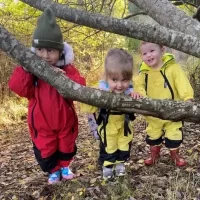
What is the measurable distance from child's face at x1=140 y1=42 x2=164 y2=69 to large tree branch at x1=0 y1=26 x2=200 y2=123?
1.33 m

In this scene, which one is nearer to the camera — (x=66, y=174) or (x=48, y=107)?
(x=48, y=107)

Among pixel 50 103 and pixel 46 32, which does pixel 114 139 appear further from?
pixel 46 32

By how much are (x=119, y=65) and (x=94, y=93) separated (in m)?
0.96

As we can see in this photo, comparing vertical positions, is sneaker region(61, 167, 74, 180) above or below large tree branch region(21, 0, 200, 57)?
below

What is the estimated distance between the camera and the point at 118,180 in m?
3.60

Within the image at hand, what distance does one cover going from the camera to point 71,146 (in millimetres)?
3576

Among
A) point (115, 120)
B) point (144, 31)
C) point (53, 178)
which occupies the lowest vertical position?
point (53, 178)

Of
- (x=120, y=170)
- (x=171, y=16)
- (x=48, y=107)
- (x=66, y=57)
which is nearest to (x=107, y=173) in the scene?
(x=120, y=170)

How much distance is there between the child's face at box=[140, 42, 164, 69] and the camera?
12.0 ft

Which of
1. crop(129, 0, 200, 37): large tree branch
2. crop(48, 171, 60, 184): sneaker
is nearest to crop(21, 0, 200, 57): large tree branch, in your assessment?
crop(129, 0, 200, 37): large tree branch

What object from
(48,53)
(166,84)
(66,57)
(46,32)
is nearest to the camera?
(46,32)

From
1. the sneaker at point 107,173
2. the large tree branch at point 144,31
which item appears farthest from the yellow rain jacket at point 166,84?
the large tree branch at point 144,31

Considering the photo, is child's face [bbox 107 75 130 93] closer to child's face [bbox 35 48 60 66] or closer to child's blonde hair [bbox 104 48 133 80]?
child's blonde hair [bbox 104 48 133 80]

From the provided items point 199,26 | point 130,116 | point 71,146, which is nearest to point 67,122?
point 71,146
